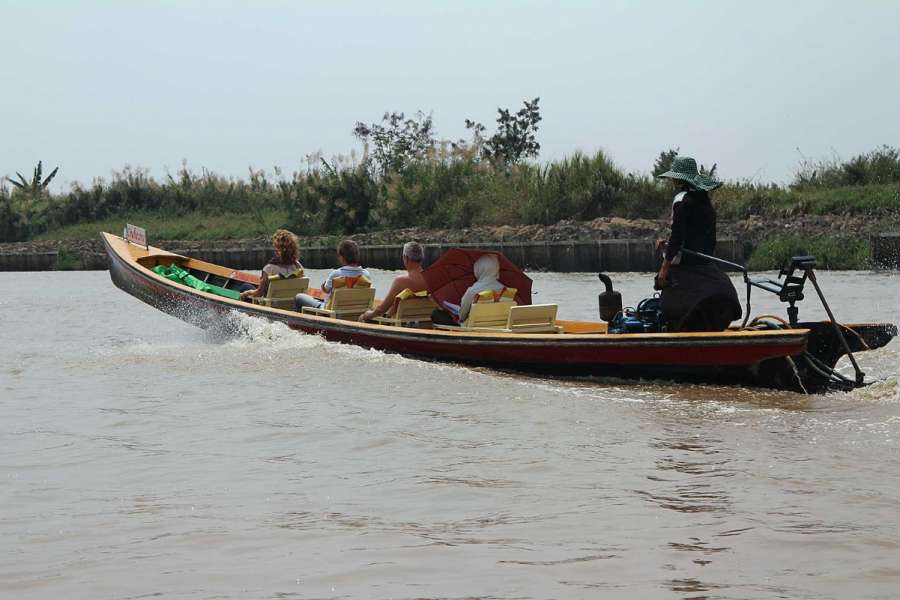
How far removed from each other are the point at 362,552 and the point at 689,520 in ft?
4.94

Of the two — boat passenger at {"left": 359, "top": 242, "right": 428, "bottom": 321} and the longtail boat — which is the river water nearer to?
the longtail boat

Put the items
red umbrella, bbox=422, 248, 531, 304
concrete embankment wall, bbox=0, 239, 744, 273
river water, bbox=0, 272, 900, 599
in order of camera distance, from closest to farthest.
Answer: river water, bbox=0, 272, 900, 599 < red umbrella, bbox=422, 248, 531, 304 < concrete embankment wall, bbox=0, 239, 744, 273

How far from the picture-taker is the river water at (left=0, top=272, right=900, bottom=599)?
479 centimetres

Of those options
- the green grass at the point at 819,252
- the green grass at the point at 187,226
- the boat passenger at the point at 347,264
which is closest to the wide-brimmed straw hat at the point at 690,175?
the boat passenger at the point at 347,264

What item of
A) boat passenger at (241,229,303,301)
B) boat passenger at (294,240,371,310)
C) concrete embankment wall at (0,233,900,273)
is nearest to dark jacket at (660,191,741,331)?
boat passenger at (294,240,371,310)

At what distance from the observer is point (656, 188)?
29844mm

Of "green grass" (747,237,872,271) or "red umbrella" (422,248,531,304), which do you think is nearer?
"red umbrella" (422,248,531,304)

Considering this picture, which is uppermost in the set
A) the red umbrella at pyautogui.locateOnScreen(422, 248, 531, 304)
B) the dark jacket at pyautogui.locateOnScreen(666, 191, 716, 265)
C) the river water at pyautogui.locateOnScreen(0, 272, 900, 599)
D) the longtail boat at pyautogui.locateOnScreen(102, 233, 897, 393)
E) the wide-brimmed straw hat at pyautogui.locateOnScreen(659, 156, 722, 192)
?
the wide-brimmed straw hat at pyautogui.locateOnScreen(659, 156, 722, 192)

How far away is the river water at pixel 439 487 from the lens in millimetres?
4789

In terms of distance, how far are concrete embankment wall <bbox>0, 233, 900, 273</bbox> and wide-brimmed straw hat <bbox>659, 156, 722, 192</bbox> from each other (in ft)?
44.9

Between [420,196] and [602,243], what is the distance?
977 centimetres

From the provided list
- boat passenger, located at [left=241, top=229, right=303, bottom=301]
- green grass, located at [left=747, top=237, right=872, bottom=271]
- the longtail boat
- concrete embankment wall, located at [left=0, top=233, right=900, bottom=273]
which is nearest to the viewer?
the longtail boat

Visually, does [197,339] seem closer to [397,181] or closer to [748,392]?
[748,392]

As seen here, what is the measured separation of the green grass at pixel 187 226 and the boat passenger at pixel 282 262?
22864 millimetres
